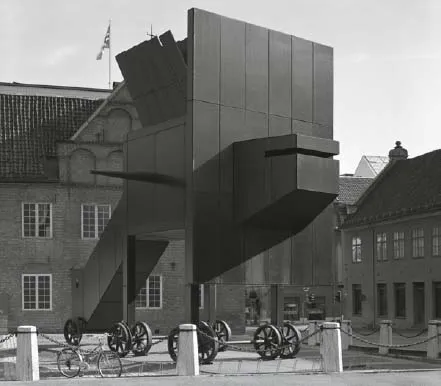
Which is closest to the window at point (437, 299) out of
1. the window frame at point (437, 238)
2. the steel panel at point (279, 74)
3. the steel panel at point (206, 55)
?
the window frame at point (437, 238)

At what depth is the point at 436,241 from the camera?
41.1 m

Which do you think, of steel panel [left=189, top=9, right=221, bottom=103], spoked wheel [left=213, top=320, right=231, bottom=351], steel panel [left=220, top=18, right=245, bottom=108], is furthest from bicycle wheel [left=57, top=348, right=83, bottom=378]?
spoked wheel [left=213, top=320, right=231, bottom=351]

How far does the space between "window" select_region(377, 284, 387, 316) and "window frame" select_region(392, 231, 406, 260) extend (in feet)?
6.75

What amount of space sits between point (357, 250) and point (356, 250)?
13 cm

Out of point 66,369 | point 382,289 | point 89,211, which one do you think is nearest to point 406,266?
point 382,289

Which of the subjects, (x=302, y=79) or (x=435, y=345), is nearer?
(x=302, y=79)

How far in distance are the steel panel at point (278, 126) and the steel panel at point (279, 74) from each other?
0.12 metres

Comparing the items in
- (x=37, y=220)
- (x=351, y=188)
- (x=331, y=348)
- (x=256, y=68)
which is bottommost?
(x=331, y=348)

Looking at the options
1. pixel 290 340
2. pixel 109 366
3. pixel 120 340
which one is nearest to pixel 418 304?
pixel 290 340

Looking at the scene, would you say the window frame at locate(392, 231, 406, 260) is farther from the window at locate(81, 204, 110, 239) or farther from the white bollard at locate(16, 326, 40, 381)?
the white bollard at locate(16, 326, 40, 381)

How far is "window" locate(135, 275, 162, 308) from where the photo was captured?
38.8 metres

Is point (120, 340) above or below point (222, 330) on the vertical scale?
above

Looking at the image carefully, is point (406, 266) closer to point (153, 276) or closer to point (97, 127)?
point (153, 276)

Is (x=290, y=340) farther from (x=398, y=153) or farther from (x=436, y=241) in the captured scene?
(x=398, y=153)
